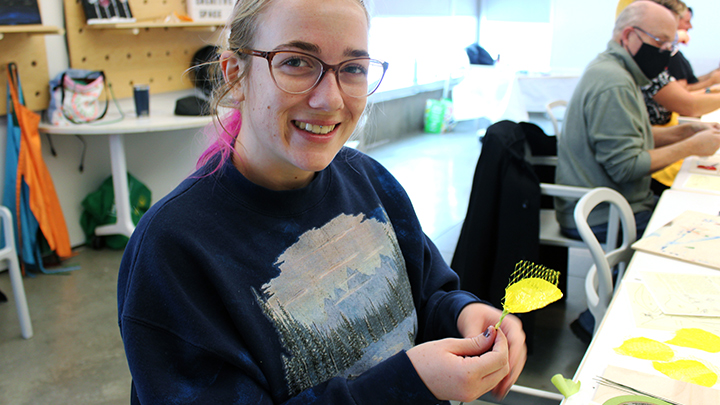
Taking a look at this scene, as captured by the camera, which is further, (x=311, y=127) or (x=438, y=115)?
(x=438, y=115)

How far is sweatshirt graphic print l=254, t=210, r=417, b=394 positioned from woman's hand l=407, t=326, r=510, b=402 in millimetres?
155

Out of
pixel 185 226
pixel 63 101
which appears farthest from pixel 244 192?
pixel 63 101

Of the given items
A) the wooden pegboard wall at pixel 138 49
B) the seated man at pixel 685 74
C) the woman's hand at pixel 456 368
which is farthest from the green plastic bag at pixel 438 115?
the woman's hand at pixel 456 368

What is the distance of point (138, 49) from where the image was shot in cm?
346

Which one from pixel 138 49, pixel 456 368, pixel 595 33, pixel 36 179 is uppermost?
pixel 595 33

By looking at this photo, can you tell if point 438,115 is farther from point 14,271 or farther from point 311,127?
point 311,127

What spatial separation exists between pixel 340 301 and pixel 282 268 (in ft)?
0.40

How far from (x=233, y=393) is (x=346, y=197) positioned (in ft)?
1.35

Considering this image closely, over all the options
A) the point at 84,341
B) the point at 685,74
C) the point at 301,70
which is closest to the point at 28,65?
the point at 84,341

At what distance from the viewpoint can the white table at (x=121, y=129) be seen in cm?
290

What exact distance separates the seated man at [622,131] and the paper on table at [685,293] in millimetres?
976

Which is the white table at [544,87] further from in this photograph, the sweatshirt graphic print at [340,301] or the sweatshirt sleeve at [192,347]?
the sweatshirt sleeve at [192,347]

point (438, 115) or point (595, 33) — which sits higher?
point (595, 33)

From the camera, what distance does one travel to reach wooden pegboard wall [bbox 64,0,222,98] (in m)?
3.15
